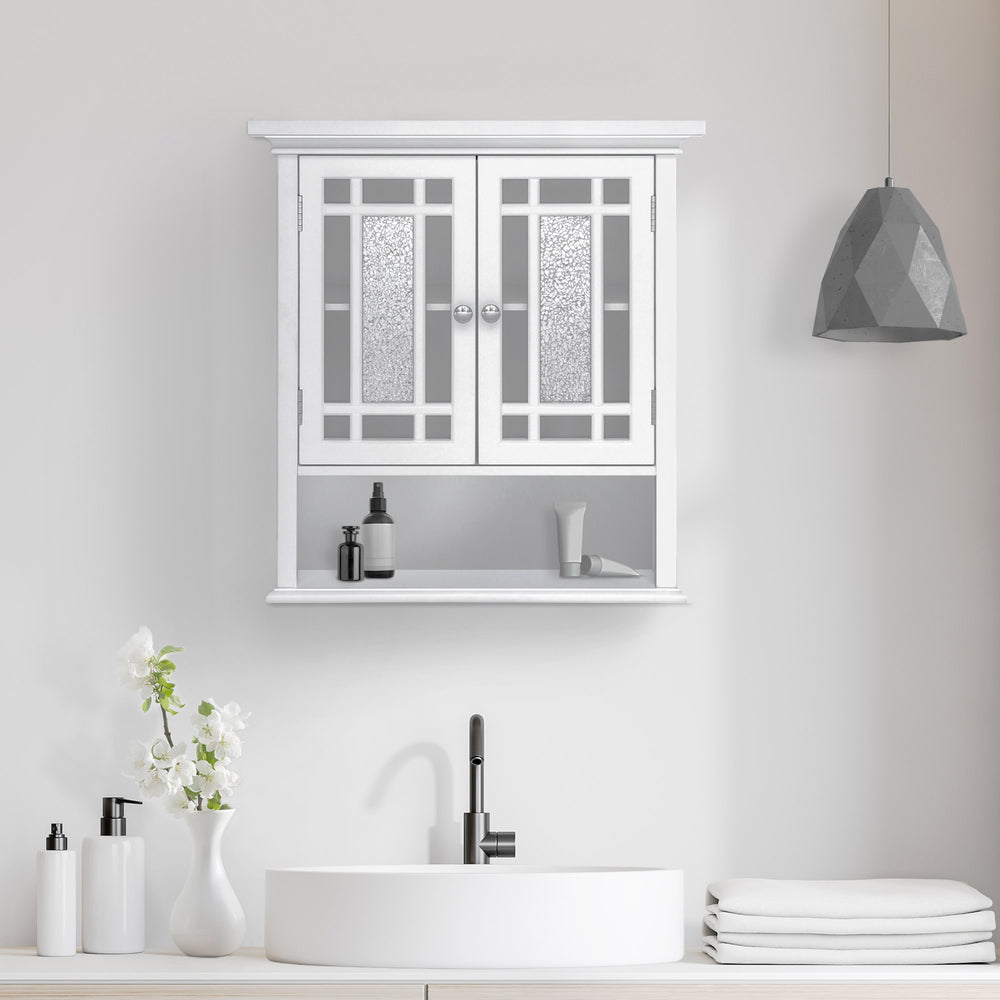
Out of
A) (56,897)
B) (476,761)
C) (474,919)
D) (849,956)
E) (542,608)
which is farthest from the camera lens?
(542,608)

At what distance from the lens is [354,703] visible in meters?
2.18

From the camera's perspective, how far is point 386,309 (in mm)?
2043

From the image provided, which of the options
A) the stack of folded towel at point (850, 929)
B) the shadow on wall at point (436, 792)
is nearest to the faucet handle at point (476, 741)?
the shadow on wall at point (436, 792)

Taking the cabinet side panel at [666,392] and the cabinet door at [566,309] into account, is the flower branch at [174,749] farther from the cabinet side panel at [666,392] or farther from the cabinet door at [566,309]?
the cabinet side panel at [666,392]

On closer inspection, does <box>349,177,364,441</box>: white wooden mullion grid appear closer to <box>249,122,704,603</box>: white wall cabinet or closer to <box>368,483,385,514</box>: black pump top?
<box>249,122,704,603</box>: white wall cabinet

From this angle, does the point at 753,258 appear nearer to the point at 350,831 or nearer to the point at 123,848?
the point at 350,831

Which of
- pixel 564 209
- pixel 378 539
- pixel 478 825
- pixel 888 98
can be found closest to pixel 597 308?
pixel 564 209

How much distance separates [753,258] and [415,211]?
610 mm

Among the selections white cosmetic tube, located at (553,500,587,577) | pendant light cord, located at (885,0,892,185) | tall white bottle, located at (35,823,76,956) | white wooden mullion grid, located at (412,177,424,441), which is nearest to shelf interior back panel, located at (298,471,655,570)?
white cosmetic tube, located at (553,500,587,577)

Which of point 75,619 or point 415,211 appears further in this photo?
point 75,619

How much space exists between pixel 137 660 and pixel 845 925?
1136 mm

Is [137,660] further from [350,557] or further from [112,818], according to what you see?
[350,557]

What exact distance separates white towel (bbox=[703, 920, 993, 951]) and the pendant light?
903 millimetres

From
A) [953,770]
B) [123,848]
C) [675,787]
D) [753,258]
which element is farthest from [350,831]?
[753,258]
